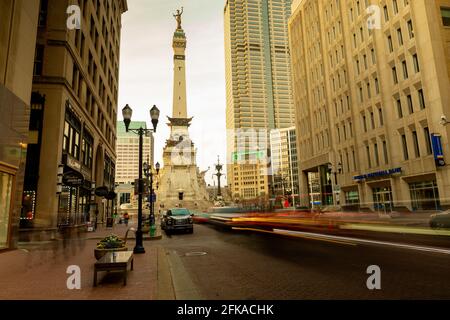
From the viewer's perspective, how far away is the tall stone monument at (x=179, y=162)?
244 feet

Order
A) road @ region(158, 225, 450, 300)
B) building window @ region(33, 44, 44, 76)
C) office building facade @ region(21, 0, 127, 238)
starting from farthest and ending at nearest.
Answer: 1. building window @ region(33, 44, 44, 76)
2. office building facade @ region(21, 0, 127, 238)
3. road @ region(158, 225, 450, 300)

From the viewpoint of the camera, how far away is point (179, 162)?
78.3 meters

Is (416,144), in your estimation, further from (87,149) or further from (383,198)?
(87,149)

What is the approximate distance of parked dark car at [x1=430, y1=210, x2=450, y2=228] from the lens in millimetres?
13359

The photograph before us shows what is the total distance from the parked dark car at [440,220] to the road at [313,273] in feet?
10.5

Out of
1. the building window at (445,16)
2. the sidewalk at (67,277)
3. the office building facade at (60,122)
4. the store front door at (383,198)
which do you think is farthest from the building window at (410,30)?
the sidewalk at (67,277)

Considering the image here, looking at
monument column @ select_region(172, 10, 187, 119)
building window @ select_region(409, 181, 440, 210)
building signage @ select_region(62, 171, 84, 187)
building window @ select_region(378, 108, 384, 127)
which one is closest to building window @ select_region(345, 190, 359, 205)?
building window @ select_region(409, 181, 440, 210)

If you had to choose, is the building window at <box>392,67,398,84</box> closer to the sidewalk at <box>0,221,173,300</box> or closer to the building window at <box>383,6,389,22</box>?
the building window at <box>383,6,389,22</box>

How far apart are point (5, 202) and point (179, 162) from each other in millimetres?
64780

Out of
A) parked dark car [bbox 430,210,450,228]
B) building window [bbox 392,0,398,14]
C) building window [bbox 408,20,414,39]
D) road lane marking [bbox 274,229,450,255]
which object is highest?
building window [bbox 392,0,398,14]

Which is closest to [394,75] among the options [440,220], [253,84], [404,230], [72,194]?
[440,220]

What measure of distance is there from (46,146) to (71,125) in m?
4.00

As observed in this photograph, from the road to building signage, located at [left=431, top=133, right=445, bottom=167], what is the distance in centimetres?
1891
